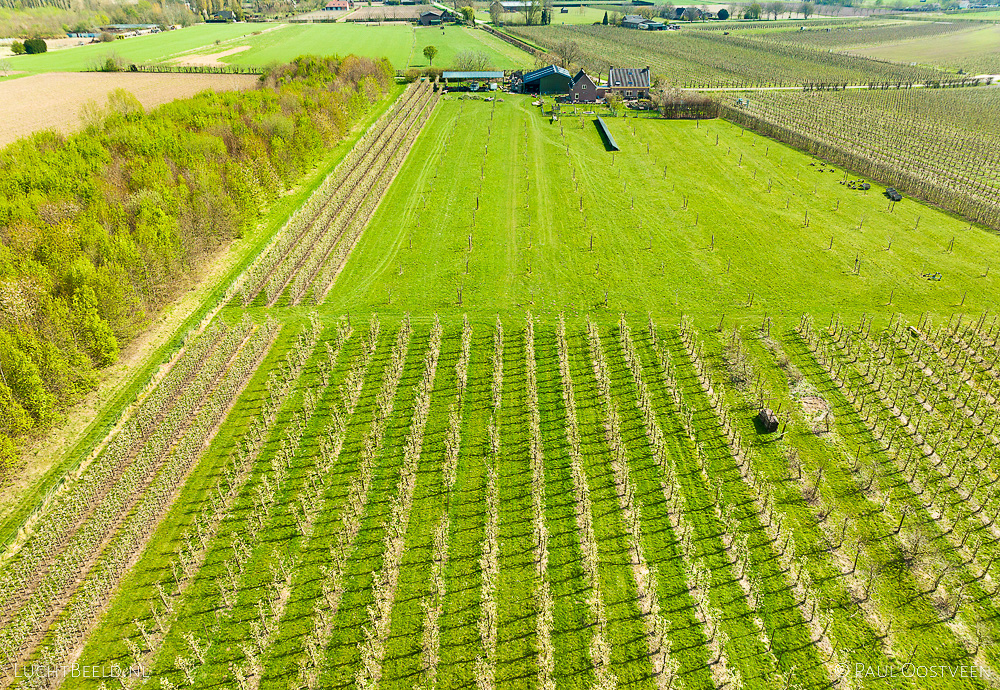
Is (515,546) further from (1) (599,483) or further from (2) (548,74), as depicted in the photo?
(2) (548,74)

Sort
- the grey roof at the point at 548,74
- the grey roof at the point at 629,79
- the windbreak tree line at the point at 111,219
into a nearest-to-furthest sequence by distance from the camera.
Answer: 1. the windbreak tree line at the point at 111,219
2. the grey roof at the point at 629,79
3. the grey roof at the point at 548,74

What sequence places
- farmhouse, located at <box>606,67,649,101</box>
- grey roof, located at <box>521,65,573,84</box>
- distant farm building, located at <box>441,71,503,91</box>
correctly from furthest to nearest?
1. distant farm building, located at <box>441,71,503,91</box>
2. grey roof, located at <box>521,65,573,84</box>
3. farmhouse, located at <box>606,67,649,101</box>

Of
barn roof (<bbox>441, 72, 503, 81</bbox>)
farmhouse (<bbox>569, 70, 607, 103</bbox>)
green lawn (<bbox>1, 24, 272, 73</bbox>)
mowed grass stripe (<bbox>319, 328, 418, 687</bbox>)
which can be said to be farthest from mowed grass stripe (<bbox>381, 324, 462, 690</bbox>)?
green lawn (<bbox>1, 24, 272, 73</bbox>)

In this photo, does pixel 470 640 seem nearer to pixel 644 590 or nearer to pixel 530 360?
pixel 644 590

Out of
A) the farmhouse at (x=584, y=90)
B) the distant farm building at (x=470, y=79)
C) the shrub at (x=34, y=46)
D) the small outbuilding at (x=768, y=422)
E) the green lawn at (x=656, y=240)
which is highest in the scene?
the shrub at (x=34, y=46)

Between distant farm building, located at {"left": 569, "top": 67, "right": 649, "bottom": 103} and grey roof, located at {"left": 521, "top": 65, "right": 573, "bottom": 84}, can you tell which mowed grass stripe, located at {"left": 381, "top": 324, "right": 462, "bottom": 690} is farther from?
grey roof, located at {"left": 521, "top": 65, "right": 573, "bottom": 84}

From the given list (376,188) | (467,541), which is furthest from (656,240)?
(467,541)

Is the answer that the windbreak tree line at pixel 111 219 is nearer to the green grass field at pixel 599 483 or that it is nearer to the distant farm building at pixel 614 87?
the green grass field at pixel 599 483

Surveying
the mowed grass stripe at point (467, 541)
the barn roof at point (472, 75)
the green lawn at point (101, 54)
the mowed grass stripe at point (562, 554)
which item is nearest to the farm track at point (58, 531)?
the mowed grass stripe at point (467, 541)
